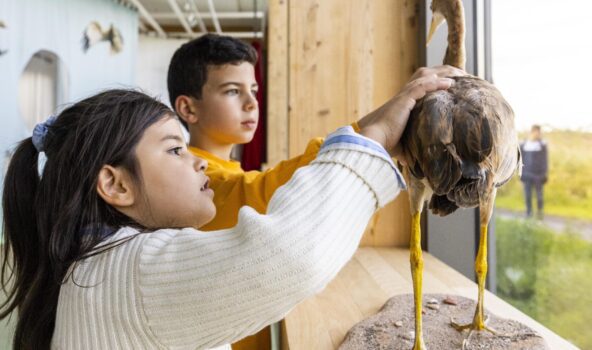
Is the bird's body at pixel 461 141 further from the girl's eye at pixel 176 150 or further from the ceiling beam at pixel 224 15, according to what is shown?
the ceiling beam at pixel 224 15

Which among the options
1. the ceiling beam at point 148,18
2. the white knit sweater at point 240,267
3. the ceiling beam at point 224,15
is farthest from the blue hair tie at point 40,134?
the ceiling beam at point 224,15

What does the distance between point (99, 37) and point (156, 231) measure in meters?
4.69

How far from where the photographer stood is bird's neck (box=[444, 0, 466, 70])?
3.36 feet

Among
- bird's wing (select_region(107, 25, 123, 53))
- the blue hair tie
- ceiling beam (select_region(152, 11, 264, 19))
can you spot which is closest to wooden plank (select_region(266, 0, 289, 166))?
the blue hair tie

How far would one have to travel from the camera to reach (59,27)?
4.09 meters

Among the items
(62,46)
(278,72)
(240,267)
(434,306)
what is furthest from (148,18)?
(240,267)

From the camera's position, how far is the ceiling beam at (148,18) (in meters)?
5.05

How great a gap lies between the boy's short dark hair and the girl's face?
2.22 ft

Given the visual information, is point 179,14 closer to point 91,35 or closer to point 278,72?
point 91,35

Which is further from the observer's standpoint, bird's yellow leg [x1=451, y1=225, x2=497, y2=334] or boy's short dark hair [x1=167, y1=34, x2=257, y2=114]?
boy's short dark hair [x1=167, y1=34, x2=257, y2=114]

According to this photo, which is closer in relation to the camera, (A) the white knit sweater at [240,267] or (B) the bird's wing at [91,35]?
(A) the white knit sweater at [240,267]

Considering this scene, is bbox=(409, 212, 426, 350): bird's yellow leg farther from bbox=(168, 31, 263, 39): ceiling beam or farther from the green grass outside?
bbox=(168, 31, 263, 39): ceiling beam

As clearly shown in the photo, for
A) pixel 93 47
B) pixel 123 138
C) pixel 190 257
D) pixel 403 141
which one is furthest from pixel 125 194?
pixel 93 47

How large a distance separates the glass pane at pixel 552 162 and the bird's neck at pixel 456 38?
1.33 ft
